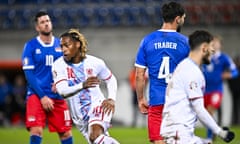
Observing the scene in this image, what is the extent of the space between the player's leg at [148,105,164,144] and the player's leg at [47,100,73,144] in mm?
2619

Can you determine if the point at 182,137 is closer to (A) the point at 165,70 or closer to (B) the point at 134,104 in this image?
(A) the point at 165,70

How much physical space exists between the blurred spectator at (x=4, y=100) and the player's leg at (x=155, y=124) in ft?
46.5

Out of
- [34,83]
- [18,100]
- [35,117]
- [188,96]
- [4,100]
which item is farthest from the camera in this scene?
[4,100]

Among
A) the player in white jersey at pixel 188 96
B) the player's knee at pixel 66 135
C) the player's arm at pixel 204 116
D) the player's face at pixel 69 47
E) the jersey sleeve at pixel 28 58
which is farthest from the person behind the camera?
the player's knee at pixel 66 135

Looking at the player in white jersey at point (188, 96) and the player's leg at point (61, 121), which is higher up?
the player in white jersey at point (188, 96)

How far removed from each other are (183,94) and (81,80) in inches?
82.3

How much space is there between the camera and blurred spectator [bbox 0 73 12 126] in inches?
910

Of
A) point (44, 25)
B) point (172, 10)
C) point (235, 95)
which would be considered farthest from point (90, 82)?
point (235, 95)

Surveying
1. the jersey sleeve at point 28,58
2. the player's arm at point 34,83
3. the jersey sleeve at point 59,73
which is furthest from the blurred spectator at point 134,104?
the jersey sleeve at point 59,73

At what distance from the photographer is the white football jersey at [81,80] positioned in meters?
9.58

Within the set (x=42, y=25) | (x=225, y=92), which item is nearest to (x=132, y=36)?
(x=225, y=92)

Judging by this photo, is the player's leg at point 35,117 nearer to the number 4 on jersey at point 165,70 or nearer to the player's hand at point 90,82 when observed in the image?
the player's hand at point 90,82

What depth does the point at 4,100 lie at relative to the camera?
23250 millimetres

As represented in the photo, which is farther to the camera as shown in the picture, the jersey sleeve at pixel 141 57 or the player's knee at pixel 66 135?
the player's knee at pixel 66 135
